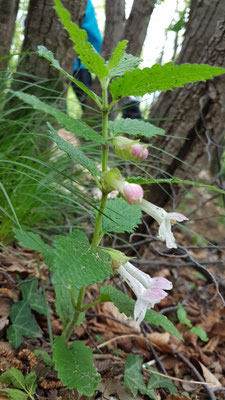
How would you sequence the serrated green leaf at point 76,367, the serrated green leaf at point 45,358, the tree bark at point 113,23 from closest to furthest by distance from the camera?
the serrated green leaf at point 76,367, the serrated green leaf at point 45,358, the tree bark at point 113,23

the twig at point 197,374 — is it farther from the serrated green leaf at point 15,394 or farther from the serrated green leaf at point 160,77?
the serrated green leaf at point 160,77

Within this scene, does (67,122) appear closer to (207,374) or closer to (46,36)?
(207,374)

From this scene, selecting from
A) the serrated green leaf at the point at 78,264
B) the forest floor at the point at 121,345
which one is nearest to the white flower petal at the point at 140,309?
the serrated green leaf at the point at 78,264

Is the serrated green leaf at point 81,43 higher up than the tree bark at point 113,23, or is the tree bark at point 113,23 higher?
the tree bark at point 113,23

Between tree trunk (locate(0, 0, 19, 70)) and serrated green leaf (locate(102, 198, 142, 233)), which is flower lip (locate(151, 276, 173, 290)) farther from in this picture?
tree trunk (locate(0, 0, 19, 70))

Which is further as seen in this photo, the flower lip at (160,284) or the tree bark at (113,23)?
the tree bark at (113,23)

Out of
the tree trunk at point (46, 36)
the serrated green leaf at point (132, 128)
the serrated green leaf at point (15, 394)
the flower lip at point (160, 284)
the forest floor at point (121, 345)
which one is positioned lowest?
the forest floor at point (121, 345)

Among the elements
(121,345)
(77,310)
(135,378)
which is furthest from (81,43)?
(121,345)
